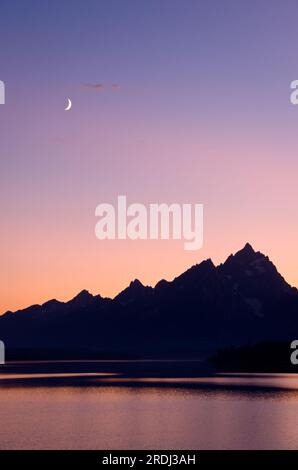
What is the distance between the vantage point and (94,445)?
75.3 metres

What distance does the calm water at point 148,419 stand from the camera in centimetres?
7756

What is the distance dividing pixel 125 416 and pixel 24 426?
17899 millimetres

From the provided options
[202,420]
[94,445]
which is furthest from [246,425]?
[94,445]

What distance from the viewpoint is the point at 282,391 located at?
157 m

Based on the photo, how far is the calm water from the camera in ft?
254

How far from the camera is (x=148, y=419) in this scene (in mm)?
99500
